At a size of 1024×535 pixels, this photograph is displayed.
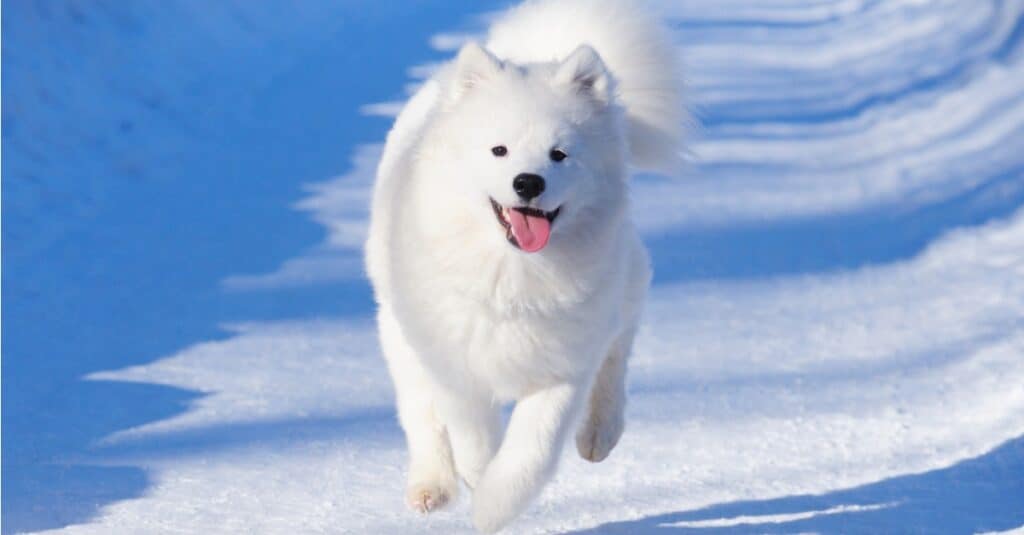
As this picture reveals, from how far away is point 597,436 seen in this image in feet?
16.0

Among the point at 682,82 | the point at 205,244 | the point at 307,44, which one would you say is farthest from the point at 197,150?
the point at 682,82

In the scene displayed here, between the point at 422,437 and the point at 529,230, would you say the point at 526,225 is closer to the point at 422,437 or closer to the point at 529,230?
the point at 529,230

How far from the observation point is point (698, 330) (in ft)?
23.7

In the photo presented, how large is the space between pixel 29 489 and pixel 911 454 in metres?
3.05

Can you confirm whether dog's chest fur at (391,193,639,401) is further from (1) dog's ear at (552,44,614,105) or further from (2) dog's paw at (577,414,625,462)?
(2) dog's paw at (577,414,625,462)

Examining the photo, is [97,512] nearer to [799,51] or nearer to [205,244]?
[205,244]

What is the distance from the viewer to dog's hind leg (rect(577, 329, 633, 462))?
192 inches

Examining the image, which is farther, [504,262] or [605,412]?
[605,412]

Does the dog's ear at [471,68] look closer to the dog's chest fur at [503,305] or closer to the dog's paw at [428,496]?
the dog's chest fur at [503,305]

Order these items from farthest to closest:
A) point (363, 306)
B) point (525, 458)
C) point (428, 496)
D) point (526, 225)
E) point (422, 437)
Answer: point (363, 306)
point (422, 437)
point (428, 496)
point (525, 458)
point (526, 225)

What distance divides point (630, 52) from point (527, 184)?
118cm

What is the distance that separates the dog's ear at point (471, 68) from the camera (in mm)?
4164

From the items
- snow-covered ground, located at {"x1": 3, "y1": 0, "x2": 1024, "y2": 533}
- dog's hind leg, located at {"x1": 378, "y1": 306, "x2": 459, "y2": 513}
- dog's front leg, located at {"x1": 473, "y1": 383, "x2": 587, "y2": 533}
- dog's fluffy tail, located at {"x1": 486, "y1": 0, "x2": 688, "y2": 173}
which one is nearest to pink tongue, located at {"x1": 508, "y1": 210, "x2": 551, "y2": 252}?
dog's front leg, located at {"x1": 473, "y1": 383, "x2": 587, "y2": 533}

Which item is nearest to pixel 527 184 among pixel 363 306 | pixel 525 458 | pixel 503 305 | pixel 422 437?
pixel 503 305
